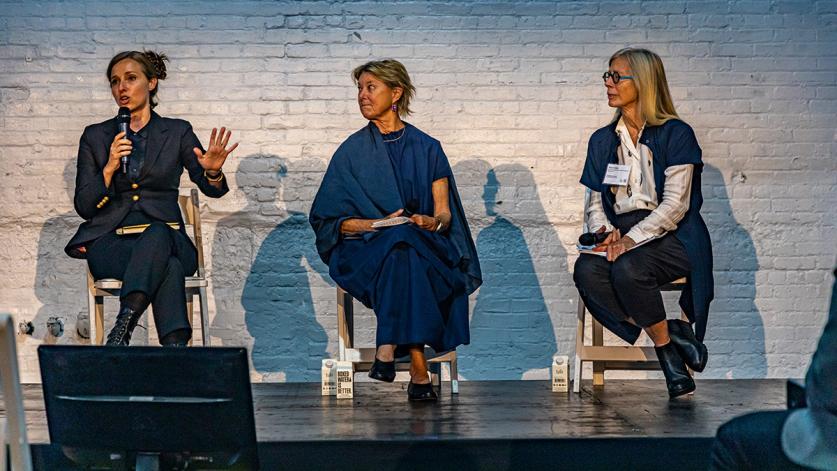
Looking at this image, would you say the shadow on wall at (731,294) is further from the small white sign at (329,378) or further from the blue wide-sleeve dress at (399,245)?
the small white sign at (329,378)

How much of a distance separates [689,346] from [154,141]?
2.19 meters

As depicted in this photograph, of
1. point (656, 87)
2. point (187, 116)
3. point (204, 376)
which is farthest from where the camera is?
point (187, 116)

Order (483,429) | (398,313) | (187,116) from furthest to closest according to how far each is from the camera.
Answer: (187,116)
(398,313)
(483,429)

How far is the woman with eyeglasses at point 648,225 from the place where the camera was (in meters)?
3.91

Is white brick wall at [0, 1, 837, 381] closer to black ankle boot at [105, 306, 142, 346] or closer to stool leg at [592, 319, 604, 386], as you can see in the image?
stool leg at [592, 319, 604, 386]

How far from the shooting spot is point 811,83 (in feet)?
16.8

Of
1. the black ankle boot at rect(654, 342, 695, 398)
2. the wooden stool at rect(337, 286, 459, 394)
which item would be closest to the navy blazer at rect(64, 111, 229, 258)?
the wooden stool at rect(337, 286, 459, 394)

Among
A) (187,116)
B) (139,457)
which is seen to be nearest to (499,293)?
(187,116)

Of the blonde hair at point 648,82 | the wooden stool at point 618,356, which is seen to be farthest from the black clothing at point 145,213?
the blonde hair at point 648,82

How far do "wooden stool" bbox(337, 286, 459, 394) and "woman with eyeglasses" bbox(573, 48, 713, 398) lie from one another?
58 centimetres

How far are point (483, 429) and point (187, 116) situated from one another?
95.7 inches

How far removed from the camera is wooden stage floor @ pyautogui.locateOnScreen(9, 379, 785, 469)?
119 inches

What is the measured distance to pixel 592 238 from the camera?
4039 mm

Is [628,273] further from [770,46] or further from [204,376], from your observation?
[204,376]
